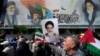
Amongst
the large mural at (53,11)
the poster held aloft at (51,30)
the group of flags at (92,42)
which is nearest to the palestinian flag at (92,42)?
the group of flags at (92,42)

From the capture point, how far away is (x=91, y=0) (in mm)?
71438

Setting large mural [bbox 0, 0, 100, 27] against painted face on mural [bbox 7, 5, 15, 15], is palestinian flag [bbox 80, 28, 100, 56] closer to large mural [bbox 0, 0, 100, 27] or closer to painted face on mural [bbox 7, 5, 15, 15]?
large mural [bbox 0, 0, 100, 27]

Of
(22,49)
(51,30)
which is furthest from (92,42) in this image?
(22,49)

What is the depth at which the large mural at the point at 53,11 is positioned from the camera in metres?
70.9

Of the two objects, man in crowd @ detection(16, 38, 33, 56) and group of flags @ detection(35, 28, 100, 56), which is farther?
man in crowd @ detection(16, 38, 33, 56)

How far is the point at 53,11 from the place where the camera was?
2822 inches

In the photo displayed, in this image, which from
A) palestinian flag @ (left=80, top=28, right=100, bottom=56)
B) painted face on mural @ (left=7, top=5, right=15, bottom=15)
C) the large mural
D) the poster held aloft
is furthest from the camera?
painted face on mural @ (left=7, top=5, right=15, bottom=15)

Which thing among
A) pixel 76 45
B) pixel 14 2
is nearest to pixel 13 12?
pixel 14 2

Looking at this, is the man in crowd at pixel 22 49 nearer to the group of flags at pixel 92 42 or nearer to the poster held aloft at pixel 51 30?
the poster held aloft at pixel 51 30

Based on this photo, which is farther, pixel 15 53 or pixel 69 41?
pixel 15 53

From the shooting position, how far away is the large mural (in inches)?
2793

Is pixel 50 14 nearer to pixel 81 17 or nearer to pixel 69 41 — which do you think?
pixel 81 17

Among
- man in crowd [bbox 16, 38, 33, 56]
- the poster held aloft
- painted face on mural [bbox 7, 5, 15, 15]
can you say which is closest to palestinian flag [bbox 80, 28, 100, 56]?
the poster held aloft

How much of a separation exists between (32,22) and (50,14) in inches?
137
